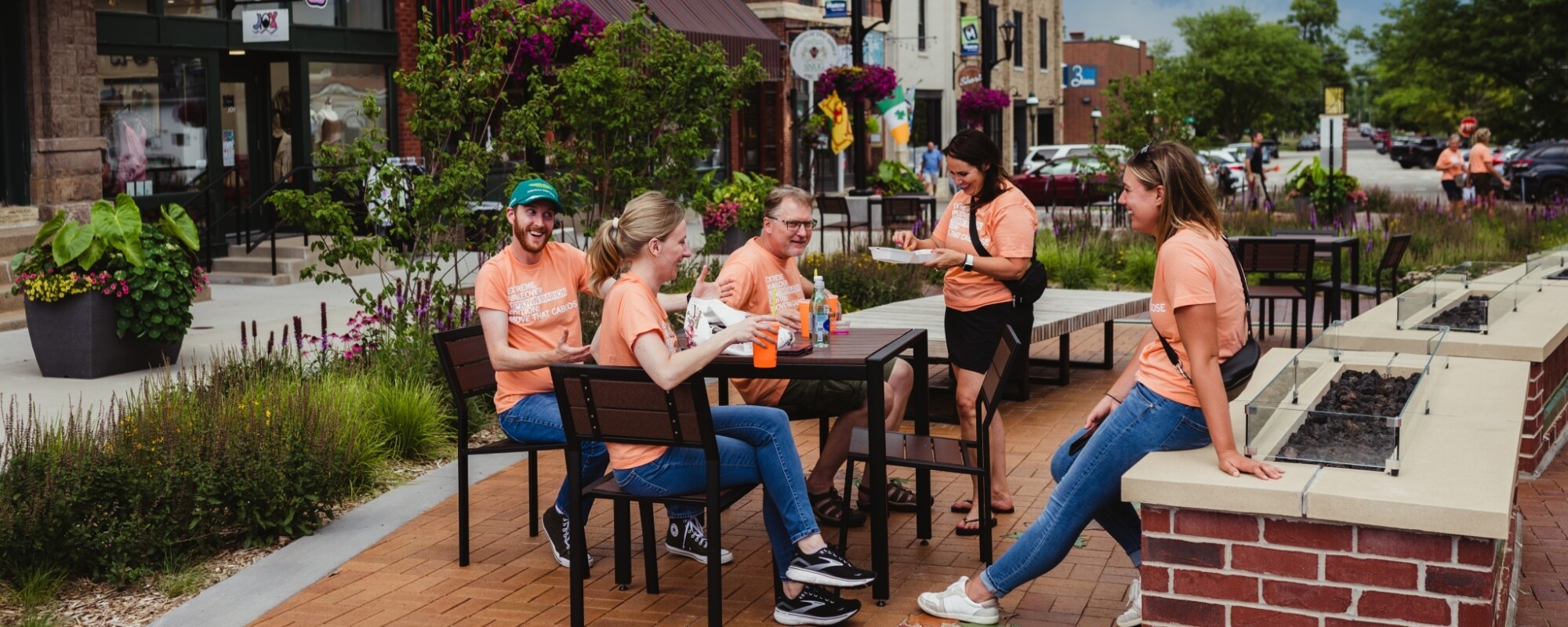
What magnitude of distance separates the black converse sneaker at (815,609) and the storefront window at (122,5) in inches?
572

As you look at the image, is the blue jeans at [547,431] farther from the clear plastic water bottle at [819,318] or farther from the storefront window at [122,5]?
the storefront window at [122,5]

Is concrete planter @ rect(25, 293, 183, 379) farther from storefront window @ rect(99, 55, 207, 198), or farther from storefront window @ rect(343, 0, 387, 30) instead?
storefront window @ rect(343, 0, 387, 30)

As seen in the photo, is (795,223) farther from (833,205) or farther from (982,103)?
(982,103)

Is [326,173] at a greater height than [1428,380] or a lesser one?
greater

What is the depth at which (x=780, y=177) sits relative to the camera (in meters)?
34.5

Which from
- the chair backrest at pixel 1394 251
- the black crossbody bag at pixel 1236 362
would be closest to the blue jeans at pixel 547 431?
the black crossbody bag at pixel 1236 362

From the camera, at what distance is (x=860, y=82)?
24594 mm

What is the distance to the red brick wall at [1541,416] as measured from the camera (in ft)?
23.1

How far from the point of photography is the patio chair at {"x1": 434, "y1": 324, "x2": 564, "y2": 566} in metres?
5.93

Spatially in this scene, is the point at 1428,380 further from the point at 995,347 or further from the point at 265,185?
the point at 265,185

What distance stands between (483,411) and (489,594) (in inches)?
125

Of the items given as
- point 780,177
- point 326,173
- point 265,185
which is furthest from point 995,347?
point 780,177

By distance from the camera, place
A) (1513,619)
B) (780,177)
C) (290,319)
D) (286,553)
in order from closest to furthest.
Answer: (1513,619)
(286,553)
(290,319)
(780,177)

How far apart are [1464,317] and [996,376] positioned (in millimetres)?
2995
